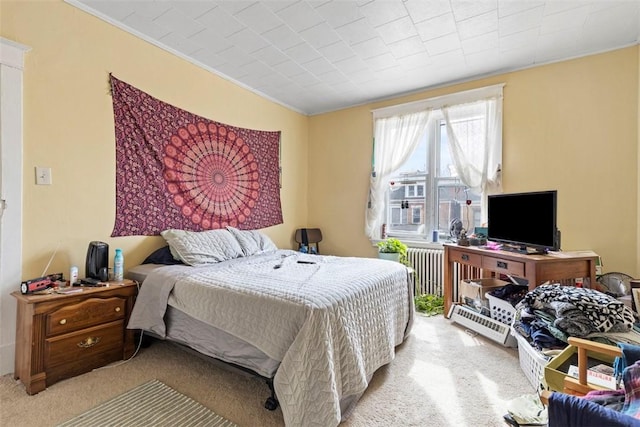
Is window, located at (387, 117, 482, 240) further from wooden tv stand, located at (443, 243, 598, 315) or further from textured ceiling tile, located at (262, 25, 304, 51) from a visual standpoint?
textured ceiling tile, located at (262, 25, 304, 51)

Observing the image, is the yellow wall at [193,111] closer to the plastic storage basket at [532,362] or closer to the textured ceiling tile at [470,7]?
the textured ceiling tile at [470,7]

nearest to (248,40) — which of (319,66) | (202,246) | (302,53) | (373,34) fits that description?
(302,53)

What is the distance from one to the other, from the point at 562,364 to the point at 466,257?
4.57ft

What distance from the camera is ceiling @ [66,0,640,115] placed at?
7.11 ft

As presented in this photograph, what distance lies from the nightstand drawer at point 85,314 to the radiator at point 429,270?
299cm

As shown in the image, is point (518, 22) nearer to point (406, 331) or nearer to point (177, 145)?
point (406, 331)

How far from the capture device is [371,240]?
13.0ft

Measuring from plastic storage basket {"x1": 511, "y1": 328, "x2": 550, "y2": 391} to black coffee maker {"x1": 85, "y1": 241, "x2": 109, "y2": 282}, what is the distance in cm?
284

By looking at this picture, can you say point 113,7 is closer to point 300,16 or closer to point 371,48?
point 300,16

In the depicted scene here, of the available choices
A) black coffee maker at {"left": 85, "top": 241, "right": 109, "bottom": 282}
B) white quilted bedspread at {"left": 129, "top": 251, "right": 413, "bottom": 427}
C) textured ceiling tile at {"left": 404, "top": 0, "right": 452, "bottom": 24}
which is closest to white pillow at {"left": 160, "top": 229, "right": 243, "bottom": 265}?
white quilted bedspread at {"left": 129, "top": 251, "right": 413, "bottom": 427}

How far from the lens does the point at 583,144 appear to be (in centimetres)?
274

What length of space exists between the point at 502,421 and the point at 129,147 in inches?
126

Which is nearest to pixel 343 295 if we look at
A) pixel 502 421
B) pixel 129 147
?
pixel 502 421

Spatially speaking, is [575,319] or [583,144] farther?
[583,144]
